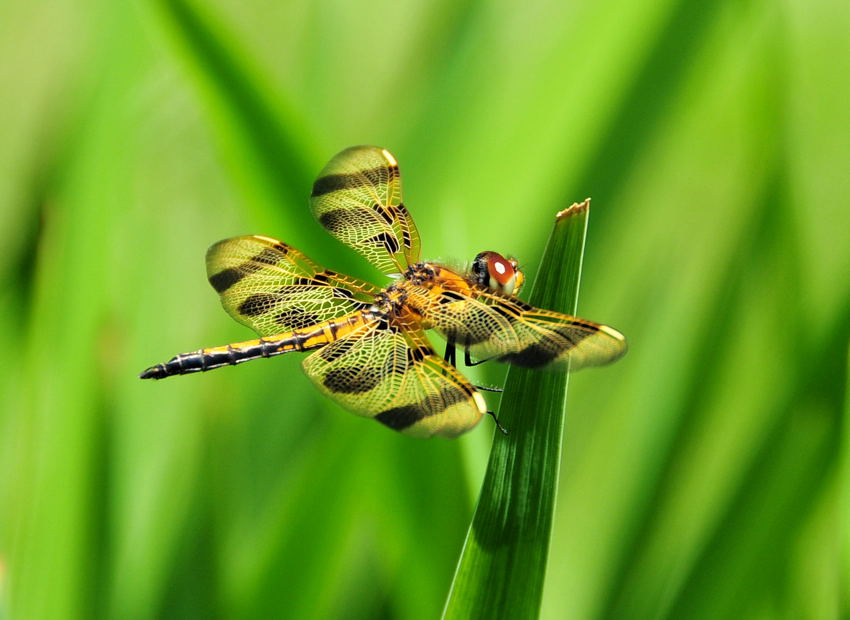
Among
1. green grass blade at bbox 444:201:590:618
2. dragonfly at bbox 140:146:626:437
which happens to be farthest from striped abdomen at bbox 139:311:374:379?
green grass blade at bbox 444:201:590:618

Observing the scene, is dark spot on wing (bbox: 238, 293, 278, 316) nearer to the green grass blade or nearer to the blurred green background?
the blurred green background

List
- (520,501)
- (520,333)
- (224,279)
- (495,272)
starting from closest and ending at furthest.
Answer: (520,501) → (520,333) → (495,272) → (224,279)

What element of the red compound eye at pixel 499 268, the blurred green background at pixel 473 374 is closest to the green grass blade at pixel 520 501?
the blurred green background at pixel 473 374

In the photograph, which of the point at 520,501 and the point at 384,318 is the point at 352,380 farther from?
the point at 520,501

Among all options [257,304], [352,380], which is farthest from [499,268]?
[257,304]

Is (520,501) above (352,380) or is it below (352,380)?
below

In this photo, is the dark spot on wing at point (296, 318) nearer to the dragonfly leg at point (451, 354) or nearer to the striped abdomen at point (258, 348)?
the striped abdomen at point (258, 348)
